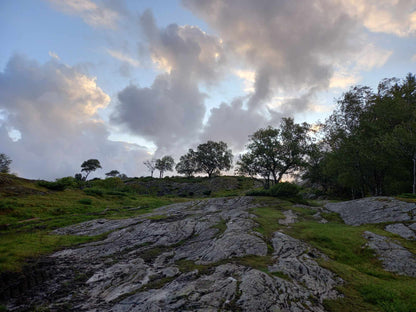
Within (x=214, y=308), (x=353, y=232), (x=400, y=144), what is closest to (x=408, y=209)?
(x=353, y=232)

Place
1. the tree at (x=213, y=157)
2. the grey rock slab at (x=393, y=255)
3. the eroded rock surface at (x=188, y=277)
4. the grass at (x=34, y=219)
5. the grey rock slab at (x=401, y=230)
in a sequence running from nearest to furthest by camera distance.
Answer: the eroded rock surface at (x=188, y=277) < the grey rock slab at (x=393, y=255) < the grass at (x=34, y=219) < the grey rock slab at (x=401, y=230) < the tree at (x=213, y=157)

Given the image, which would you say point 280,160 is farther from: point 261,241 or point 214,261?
point 214,261

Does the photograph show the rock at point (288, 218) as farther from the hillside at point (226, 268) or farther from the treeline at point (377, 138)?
the treeline at point (377, 138)

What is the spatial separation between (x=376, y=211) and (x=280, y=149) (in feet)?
79.1

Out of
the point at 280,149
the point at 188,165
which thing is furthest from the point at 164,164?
the point at 280,149

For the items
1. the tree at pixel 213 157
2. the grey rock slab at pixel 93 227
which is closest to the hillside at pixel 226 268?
the grey rock slab at pixel 93 227

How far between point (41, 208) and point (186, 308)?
31515 millimetres

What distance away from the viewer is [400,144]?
31.2 meters

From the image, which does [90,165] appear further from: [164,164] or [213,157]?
[213,157]

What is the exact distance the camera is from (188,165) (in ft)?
420


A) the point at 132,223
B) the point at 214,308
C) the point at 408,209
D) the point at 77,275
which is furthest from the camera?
the point at 132,223

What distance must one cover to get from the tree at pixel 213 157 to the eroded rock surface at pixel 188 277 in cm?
10624

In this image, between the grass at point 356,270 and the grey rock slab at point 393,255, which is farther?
the grey rock slab at point 393,255

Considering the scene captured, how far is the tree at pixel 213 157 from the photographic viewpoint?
4835 inches
